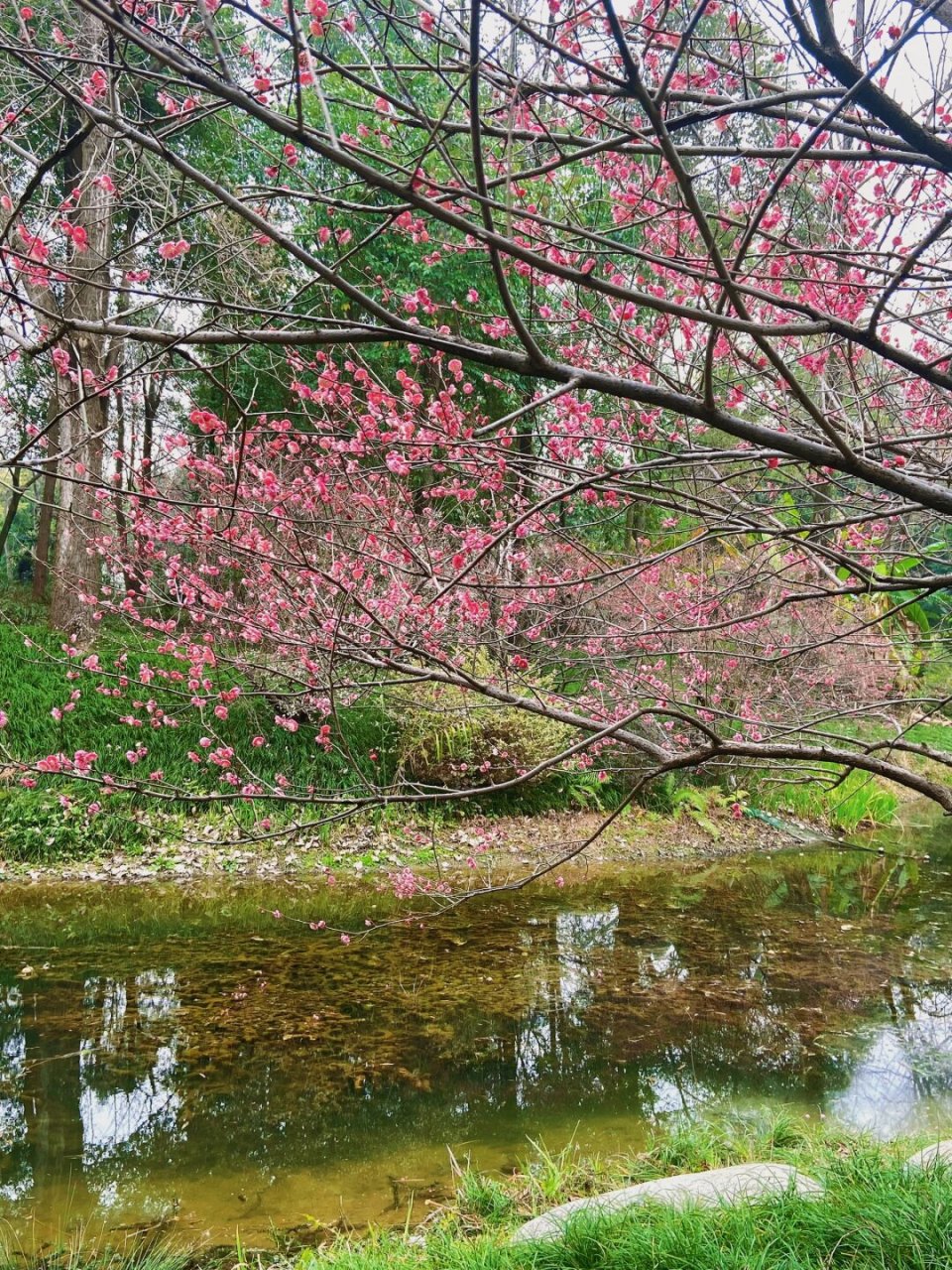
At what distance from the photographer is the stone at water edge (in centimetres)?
222

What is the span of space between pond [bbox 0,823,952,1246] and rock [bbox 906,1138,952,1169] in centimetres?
73

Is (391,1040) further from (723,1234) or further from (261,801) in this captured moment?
(261,801)

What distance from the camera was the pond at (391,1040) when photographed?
2.81 metres

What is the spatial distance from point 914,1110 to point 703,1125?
961 millimetres

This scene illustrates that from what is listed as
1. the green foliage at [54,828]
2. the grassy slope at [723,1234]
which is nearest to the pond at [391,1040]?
the grassy slope at [723,1234]

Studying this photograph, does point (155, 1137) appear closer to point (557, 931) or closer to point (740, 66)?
point (557, 931)

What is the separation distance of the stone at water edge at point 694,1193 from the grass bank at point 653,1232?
6 cm

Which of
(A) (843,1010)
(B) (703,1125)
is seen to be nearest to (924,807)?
(A) (843,1010)

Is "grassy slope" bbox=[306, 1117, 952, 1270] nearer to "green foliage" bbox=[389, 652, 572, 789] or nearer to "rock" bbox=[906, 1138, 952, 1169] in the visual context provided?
"rock" bbox=[906, 1138, 952, 1169]

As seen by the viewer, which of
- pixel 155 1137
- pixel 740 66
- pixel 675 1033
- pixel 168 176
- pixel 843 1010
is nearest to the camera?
pixel 740 66

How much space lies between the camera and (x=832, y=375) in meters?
3.13

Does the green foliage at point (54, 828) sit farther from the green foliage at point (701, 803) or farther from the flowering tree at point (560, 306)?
the green foliage at point (701, 803)

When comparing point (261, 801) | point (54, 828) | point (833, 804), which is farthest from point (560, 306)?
point (833, 804)

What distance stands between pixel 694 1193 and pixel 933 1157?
0.75m
